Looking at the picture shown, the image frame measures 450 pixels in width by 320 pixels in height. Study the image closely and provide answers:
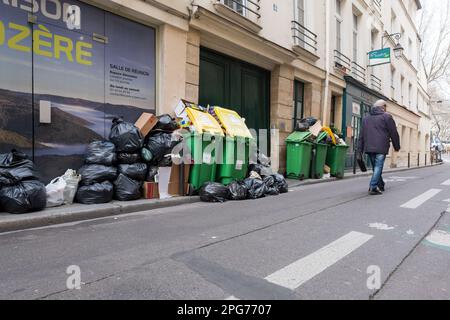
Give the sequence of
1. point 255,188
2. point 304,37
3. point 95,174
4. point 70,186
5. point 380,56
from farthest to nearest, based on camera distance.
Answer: point 380,56 → point 304,37 → point 255,188 → point 95,174 → point 70,186

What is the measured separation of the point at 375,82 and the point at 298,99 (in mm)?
9297

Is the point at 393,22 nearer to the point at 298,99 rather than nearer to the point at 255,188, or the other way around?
the point at 298,99

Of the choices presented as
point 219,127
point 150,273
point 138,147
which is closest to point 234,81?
point 219,127

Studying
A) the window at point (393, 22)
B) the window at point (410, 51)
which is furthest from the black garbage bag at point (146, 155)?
the window at point (410, 51)

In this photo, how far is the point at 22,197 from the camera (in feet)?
14.4

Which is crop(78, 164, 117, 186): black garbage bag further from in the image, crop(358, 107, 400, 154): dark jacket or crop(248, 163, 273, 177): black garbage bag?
crop(358, 107, 400, 154): dark jacket

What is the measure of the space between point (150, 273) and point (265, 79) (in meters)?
9.40

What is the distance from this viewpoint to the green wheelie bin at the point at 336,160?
11.4 meters

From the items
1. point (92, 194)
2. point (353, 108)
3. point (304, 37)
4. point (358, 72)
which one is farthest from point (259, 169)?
point (358, 72)

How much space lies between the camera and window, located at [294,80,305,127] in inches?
499

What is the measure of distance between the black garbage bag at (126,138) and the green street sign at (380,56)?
13.8m

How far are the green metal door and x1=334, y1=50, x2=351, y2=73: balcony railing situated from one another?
4.92m

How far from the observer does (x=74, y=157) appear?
19.8 feet

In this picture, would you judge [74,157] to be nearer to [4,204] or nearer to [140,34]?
[4,204]
